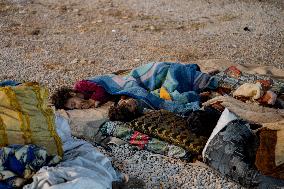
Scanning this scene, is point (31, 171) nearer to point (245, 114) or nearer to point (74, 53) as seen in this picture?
point (245, 114)

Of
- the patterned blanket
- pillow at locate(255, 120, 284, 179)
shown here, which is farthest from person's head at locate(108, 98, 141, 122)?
pillow at locate(255, 120, 284, 179)

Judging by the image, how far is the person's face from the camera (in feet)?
19.4

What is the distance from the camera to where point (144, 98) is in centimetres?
588

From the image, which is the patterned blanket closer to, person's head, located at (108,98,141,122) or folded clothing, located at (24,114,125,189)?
person's head, located at (108,98,141,122)

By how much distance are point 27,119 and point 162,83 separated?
8.33 ft

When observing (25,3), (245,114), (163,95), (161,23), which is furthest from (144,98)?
(25,3)

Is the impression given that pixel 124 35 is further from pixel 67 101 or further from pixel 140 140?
pixel 140 140

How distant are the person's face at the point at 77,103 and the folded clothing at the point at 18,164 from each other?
1.89 metres

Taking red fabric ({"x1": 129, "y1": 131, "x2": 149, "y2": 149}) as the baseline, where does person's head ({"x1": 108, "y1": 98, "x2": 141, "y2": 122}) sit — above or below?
above

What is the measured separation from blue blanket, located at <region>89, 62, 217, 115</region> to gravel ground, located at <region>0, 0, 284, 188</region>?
993 millimetres

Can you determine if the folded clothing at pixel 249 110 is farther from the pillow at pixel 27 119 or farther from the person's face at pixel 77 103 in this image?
the pillow at pixel 27 119

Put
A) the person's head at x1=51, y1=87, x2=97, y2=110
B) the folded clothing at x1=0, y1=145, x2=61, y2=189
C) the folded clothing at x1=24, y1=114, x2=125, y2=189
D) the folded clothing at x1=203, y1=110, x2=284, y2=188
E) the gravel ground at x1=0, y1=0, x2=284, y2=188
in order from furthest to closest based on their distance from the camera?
1. the gravel ground at x1=0, y1=0, x2=284, y2=188
2. the person's head at x1=51, y1=87, x2=97, y2=110
3. the folded clothing at x1=203, y1=110, x2=284, y2=188
4. the folded clothing at x1=0, y1=145, x2=61, y2=189
5. the folded clothing at x1=24, y1=114, x2=125, y2=189

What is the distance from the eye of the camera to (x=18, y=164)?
3926mm

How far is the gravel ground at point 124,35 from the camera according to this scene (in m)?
7.75
